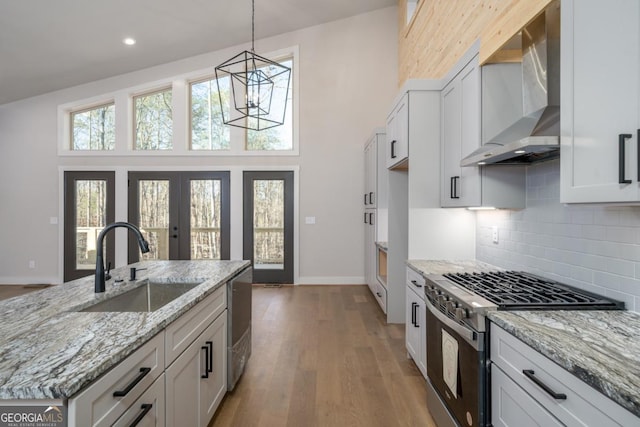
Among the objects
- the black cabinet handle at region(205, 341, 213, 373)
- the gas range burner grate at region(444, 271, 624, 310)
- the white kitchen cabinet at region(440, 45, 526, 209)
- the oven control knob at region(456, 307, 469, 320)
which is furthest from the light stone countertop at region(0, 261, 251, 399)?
the white kitchen cabinet at region(440, 45, 526, 209)

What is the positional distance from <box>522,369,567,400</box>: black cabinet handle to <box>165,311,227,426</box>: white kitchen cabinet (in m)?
1.39

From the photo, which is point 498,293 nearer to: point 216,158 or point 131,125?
point 216,158

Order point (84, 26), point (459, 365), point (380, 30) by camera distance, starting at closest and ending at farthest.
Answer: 1. point (459, 365)
2. point (84, 26)
3. point (380, 30)

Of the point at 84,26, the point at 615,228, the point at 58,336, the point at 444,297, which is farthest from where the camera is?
the point at 84,26

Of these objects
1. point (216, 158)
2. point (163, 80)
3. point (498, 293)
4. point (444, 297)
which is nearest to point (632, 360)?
point (498, 293)

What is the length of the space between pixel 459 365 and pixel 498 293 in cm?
42

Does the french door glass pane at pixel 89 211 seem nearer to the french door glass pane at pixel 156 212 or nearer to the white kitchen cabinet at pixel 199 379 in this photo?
the french door glass pane at pixel 156 212

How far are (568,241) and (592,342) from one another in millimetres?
897

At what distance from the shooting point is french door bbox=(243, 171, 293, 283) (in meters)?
5.59

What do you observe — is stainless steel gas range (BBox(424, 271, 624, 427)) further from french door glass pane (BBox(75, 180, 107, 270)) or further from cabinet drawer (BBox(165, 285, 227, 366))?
french door glass pane (BBox(75, 180, 107, 270))

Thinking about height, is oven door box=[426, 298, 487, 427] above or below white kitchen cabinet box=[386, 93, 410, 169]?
below

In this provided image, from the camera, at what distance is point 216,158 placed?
18.6 feet

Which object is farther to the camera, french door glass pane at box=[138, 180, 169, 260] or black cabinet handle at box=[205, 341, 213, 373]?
french door glass pane at box=[138, 180, 169, 260]

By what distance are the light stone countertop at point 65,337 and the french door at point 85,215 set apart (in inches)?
182
